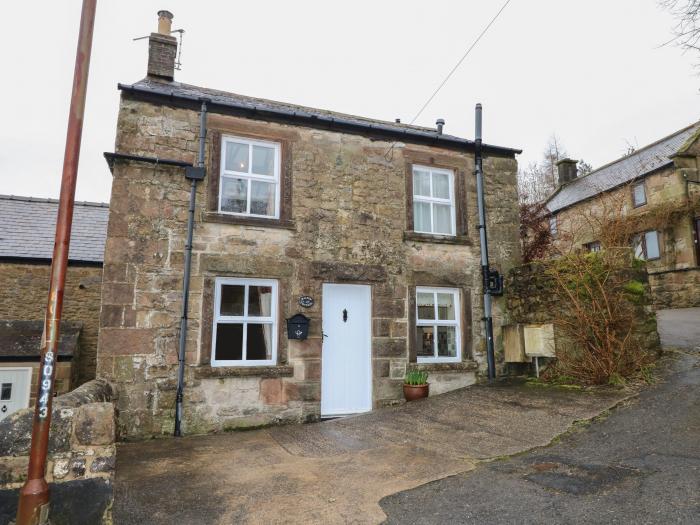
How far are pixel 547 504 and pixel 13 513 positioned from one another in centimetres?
392

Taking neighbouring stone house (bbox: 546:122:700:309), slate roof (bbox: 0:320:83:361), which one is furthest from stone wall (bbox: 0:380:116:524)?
neighbouring stone house (bbox: 546:122:700:309)

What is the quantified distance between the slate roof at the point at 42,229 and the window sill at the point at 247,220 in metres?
5.88

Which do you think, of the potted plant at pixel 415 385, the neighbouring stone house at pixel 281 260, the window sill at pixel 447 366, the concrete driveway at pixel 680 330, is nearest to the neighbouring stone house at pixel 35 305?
the neighbouring stone house at pixel 281 260

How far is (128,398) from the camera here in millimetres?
6488

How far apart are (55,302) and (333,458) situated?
3320 mm

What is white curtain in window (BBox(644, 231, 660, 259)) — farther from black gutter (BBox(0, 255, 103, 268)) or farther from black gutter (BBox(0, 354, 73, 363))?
black gutter (BBox(0, 354, 73, 363))

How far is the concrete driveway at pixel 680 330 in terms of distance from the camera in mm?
9039

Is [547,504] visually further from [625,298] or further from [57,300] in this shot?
[625,298]

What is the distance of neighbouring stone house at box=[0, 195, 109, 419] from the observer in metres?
9.56

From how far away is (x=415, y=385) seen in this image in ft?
25.8

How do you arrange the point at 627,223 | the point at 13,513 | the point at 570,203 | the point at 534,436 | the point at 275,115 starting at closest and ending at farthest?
the point at 13,513 → the point at 534,436 → the point at 275,115 → the point at 627,223 → the point at 570,203

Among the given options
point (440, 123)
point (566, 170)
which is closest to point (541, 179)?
point (566, 170)

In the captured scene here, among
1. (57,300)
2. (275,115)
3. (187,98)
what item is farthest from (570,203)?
(57,300)

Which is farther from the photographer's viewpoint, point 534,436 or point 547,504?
point 534,436
